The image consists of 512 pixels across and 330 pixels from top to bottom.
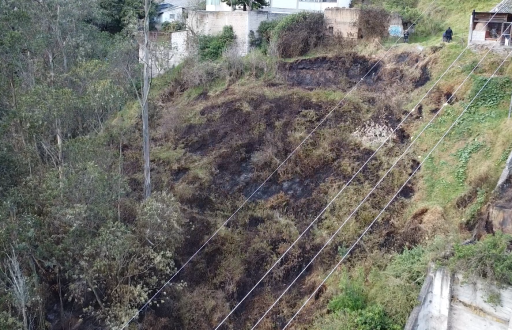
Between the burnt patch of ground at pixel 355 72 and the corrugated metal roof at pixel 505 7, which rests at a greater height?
the corrugated metal roof at pixel 505 7

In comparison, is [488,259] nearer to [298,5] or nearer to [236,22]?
[236,22]

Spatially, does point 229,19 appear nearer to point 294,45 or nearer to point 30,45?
point 294,45

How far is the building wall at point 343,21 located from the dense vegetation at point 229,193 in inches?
70.6

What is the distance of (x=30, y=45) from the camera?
14.6 meters

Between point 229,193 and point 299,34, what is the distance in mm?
9474

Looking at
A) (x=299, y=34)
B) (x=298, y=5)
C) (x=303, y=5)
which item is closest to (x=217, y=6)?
(x=298, y=5)

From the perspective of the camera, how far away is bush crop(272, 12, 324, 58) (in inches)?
826

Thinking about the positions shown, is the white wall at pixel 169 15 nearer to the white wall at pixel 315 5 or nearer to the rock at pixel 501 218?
the white wall at pixel 315 5

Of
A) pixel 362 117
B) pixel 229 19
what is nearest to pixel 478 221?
pixel 362 117

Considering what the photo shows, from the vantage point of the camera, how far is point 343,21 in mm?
20688

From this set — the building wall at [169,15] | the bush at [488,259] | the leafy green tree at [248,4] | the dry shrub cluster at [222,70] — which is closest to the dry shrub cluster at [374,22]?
the dry shrub cluster at [222,70]

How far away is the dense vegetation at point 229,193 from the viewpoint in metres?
10.9

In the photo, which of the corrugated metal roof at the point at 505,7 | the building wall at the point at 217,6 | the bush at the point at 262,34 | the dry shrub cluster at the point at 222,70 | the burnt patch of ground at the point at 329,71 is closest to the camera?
the corrugated metal roof at the point at 505,7

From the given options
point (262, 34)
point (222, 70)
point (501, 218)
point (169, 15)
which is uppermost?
point (169, 15)
